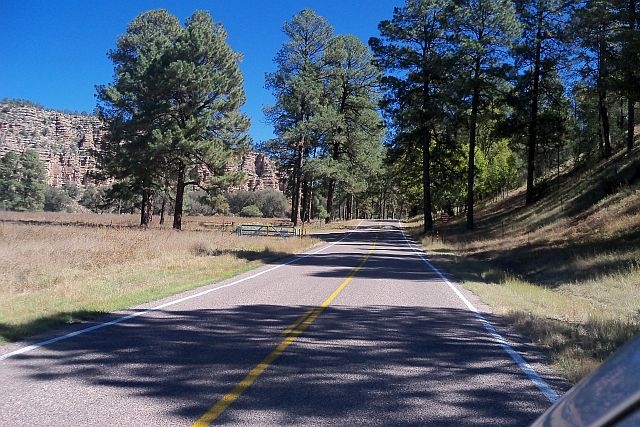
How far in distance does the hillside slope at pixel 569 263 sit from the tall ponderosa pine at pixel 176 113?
1604 cm

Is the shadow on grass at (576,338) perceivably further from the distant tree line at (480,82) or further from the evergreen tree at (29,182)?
the evergreen tree at (29,182)

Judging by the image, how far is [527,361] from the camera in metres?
7.32

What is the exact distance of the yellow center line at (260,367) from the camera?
4988 millimetres

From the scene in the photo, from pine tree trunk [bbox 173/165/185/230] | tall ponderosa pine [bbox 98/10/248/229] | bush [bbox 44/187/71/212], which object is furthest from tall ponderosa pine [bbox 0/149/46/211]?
pine tree trunk [bbox 173/165/185/230]

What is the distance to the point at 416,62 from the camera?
38000 millimetres

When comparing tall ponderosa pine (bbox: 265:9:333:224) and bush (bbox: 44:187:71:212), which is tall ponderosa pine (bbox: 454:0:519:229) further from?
bush (bbox: 44:187:71:212)

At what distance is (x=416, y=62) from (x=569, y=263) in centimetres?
2263

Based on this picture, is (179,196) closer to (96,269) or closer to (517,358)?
(96,269)

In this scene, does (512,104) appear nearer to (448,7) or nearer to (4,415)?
(448,7)

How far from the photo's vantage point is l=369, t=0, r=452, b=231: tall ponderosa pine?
122 feet

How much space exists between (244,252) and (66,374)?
19.7 metres

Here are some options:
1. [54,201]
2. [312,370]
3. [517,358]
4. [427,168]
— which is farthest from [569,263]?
[54,201]

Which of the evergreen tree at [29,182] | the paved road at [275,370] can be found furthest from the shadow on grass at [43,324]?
the evergreen tree at [29,182]

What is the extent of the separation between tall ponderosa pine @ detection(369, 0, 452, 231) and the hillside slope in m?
8.25
